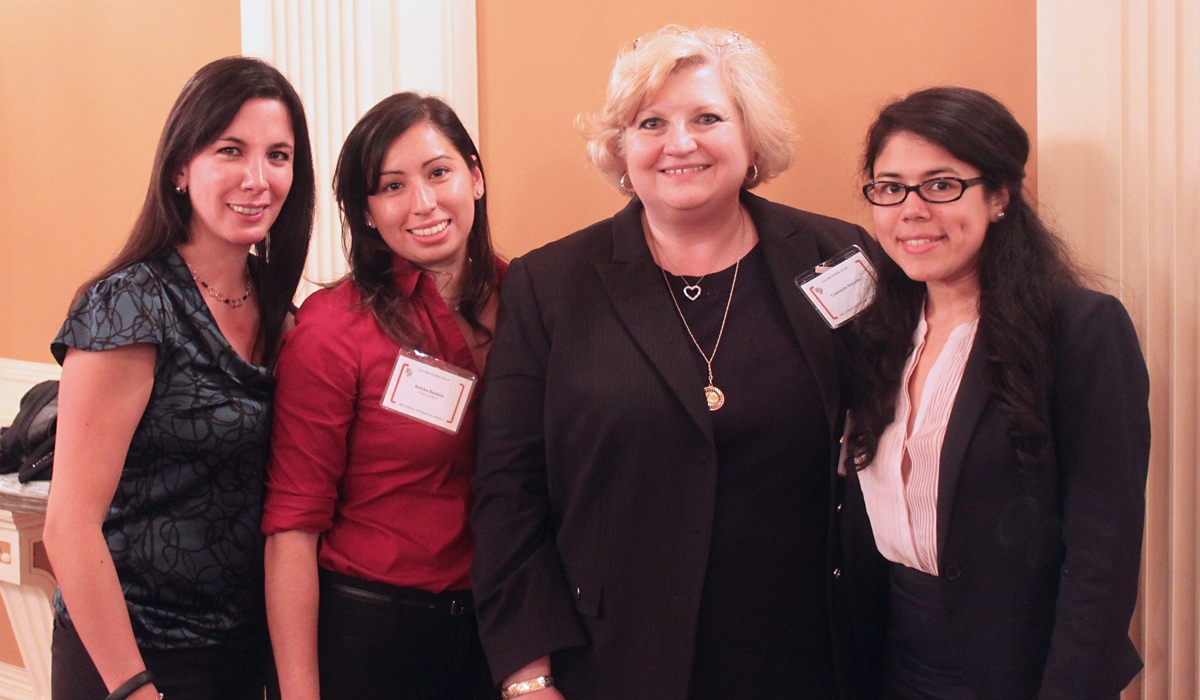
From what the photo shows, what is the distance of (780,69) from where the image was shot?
202 cm

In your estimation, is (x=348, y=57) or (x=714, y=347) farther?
(x=348, y=57)

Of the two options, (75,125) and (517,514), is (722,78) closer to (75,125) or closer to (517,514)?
(517,514)

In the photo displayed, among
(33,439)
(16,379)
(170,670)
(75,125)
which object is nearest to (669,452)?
(170,670)

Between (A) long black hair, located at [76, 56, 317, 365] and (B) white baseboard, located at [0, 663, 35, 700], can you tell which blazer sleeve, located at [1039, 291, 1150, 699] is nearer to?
(A) long black hair, located at [76, 56, 317, 365]

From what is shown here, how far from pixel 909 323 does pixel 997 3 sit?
0.75 m

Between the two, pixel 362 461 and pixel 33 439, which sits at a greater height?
pixel 362 461

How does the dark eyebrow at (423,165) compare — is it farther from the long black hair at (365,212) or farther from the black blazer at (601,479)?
the black blazer at (601,479)

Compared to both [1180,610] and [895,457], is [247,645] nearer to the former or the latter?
[895,457]

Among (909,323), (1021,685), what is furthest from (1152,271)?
(1021,685)

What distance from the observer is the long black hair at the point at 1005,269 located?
1.26 meters

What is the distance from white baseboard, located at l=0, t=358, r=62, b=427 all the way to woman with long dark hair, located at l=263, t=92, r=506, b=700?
2.56 m

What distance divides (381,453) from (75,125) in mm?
2726

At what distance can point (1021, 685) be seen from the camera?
1.31 meters

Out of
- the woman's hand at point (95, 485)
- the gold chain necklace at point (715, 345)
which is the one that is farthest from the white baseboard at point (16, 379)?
the gold chain necklace at point (715, 345)
